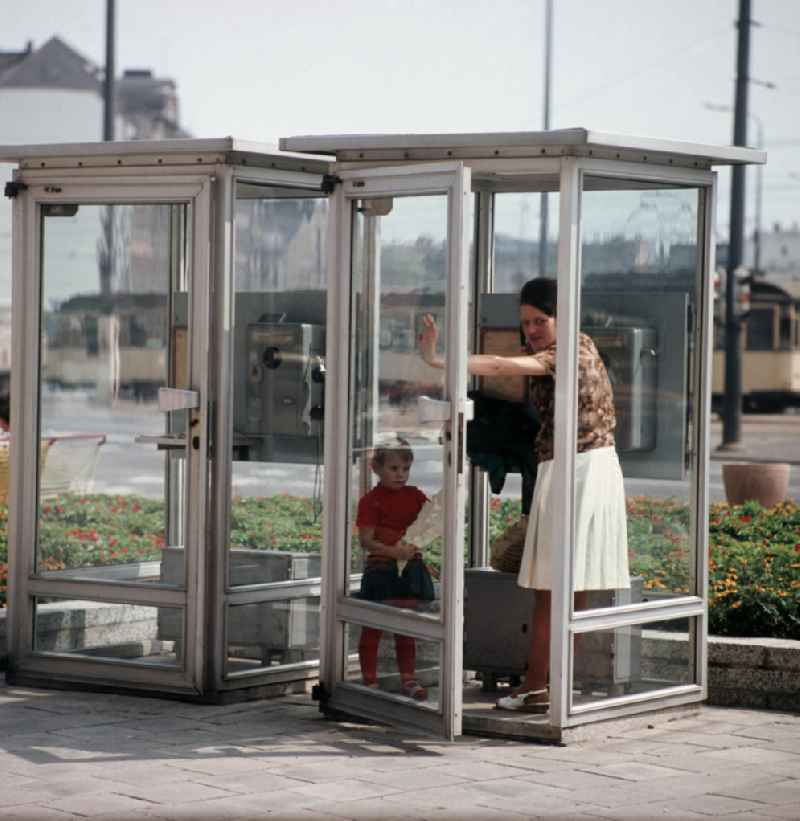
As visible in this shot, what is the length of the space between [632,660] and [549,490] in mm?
887

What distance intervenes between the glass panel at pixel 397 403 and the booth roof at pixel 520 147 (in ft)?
0.74

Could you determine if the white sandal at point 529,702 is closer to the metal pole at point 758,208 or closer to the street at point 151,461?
the street at point 151,461

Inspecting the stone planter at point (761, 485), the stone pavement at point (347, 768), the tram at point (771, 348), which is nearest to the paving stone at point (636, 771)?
the stone pavement at point (347, 768)

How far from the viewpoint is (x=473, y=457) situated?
759 cm

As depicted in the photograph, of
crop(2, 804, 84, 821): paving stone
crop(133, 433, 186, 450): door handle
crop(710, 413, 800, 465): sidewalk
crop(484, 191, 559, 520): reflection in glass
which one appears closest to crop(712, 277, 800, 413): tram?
crop(710, 413, 800, 465): sidewalk

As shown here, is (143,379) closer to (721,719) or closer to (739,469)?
(721,719)

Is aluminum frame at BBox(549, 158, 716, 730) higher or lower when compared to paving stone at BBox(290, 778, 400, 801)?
higher

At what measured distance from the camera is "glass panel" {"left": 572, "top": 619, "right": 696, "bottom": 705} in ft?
22.7

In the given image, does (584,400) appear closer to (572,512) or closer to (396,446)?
(572,512)

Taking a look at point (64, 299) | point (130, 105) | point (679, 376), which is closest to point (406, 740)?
point (679, 376)

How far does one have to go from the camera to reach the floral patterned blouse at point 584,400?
6875mm

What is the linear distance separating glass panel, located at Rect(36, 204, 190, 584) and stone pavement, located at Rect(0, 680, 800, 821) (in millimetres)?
960

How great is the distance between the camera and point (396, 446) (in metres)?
7.09

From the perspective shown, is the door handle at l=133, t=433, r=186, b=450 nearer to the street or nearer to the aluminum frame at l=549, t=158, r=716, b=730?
the street
